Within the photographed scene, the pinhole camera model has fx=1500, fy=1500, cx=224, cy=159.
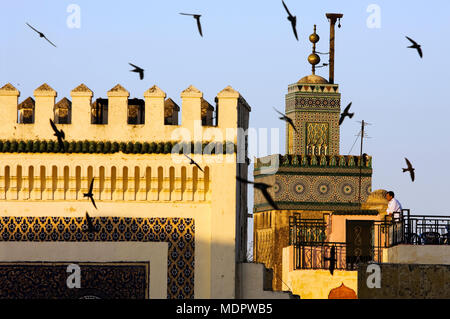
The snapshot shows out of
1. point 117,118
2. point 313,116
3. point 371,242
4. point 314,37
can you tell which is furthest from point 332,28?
point 117,118

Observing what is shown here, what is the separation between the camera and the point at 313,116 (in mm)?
50781

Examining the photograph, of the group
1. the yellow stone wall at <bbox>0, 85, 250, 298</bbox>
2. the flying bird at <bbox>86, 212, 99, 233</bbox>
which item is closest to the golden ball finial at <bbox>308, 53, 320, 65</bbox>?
the yellow stone wall at <bbox>0, 85, 250, 298</bbox>

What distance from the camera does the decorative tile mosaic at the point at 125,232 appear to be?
80.3ft

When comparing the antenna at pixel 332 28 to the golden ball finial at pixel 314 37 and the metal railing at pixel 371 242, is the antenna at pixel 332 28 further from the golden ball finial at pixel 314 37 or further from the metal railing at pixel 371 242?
the metal railing at pixel 371 242

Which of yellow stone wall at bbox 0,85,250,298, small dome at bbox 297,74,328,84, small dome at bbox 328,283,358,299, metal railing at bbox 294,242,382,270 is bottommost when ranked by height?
small dome at bbox 328,283,358,299

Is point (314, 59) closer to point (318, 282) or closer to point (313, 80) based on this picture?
point (313, 80)

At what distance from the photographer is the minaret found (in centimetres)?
5025

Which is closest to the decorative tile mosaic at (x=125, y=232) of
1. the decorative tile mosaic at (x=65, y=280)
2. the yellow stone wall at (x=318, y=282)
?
the decorative tile mosaic at (x=65, y=280)

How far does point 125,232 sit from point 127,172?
1.01 metres

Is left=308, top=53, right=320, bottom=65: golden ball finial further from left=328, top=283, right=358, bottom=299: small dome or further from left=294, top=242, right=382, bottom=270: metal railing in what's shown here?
left=328, top=283, right=358, bottom=299: small dome

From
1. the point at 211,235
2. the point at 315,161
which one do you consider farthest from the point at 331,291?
the point at 315,161

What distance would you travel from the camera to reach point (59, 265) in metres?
24.4

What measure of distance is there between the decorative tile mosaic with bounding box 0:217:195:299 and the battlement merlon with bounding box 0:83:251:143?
53.5 inches

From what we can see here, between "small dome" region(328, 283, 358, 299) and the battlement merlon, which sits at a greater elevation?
the battlement merlon
